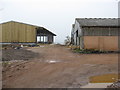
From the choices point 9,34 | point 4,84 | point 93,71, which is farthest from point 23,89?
point 9,34

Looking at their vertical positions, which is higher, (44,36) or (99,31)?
(99,31)

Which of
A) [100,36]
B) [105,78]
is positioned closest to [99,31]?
[100,36]

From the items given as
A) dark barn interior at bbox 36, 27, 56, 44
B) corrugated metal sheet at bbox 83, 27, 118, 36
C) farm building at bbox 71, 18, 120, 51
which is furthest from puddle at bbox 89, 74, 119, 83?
dark barn interior at bbox 36, 27, 56, 44

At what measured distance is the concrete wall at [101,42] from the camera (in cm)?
1944

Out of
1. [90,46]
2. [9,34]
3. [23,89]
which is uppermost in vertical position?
[9,34]

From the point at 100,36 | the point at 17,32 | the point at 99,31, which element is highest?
the point at 17,32

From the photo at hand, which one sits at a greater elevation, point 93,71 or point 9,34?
point 9,34

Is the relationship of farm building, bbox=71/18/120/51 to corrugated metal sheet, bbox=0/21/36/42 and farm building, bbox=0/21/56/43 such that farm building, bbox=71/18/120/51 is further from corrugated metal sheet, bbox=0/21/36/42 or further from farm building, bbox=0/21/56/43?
corrugated metal sheet, bbox=0/21/36/42

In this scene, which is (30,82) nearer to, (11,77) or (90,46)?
(11,77)

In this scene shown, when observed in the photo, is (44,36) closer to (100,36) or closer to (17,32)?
(17,32)

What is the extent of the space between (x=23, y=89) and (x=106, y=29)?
1575 centimetres

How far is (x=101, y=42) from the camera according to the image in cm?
1961

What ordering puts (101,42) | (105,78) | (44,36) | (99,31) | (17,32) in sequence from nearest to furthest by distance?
1. (105,78)
2. (101,42)
3. (99,31)
4. (17,32)
5. (44,36)

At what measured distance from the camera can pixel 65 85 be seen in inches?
259
